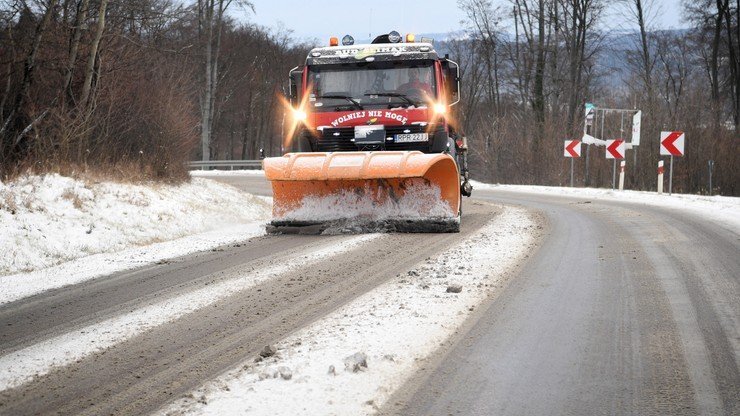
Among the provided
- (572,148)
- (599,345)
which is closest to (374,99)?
(599,345)

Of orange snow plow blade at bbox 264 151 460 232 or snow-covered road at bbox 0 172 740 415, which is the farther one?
orange snow plow blade at bbox 264 151 460 232

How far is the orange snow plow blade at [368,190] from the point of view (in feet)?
28.5

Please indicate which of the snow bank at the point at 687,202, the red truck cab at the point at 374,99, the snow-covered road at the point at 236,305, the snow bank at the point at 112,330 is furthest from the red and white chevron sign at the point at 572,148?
the snow bank at the point at 112,330

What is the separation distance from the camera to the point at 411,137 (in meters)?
9.62

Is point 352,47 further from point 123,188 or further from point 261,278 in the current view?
point 261,278

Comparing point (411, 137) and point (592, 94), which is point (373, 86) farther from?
point (592, 94)

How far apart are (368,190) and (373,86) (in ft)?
5.05


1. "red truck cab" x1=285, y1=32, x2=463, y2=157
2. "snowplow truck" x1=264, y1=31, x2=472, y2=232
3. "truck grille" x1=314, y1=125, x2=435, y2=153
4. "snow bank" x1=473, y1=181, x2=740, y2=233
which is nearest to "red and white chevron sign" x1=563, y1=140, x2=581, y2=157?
"snow bank" x1=473, y1=181, x2=740, y2=233

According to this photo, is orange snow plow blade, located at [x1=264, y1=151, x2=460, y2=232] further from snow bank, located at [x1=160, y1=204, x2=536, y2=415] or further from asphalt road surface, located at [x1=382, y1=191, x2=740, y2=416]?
snow bank, located at [x1=160, y1=204, x2=536, y2=415]

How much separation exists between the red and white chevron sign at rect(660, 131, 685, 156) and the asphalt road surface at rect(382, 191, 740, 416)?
38.1ft

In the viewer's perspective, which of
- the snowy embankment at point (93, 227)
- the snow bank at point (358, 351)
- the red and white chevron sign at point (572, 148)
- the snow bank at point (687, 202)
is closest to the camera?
the snow bank at point (358, 351)

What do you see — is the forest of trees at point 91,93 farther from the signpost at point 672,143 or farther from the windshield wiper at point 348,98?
the signpost at point 672,143

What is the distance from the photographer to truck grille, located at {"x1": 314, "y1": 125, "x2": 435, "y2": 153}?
31.6ft

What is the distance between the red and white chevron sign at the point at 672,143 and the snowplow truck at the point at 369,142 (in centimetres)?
1000
